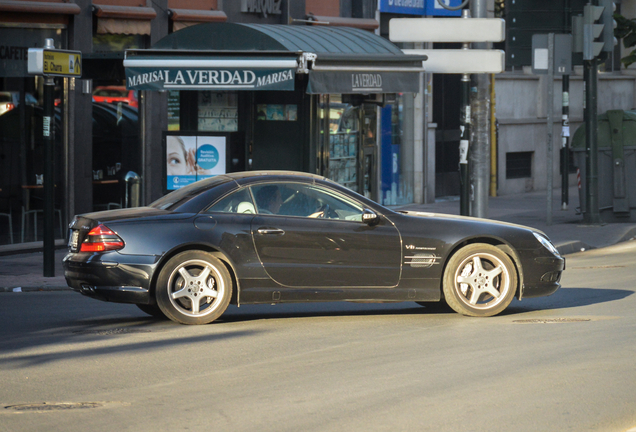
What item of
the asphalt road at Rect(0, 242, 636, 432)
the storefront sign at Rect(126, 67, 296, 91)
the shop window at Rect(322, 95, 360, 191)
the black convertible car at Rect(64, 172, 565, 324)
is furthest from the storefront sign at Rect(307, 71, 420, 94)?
the black convertible car at Rect(64, 172, 565, 324)

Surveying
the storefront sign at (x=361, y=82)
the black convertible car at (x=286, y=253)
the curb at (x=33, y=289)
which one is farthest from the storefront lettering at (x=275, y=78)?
the black convertible car at (x=286, y=253)

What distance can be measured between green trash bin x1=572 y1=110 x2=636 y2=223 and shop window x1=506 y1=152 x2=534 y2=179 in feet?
26.7

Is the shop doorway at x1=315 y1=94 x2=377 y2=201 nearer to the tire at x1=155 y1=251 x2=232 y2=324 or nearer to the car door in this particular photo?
the car door

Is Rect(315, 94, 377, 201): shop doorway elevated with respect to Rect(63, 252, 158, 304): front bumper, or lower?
elevated

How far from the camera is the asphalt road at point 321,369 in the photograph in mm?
5641

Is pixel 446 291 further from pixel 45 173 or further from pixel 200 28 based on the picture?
pixel 200 28

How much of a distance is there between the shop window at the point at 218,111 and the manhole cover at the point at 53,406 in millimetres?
12508

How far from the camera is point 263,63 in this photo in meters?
14.6

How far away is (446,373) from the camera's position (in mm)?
6785

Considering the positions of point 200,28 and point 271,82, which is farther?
point 200,28

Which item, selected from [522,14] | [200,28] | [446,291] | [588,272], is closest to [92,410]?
[446,291]

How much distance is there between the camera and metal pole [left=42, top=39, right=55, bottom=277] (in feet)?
39.7

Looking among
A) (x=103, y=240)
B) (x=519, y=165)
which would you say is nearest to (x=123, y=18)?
(x=103, y=240)

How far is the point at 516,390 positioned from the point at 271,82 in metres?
9.12
